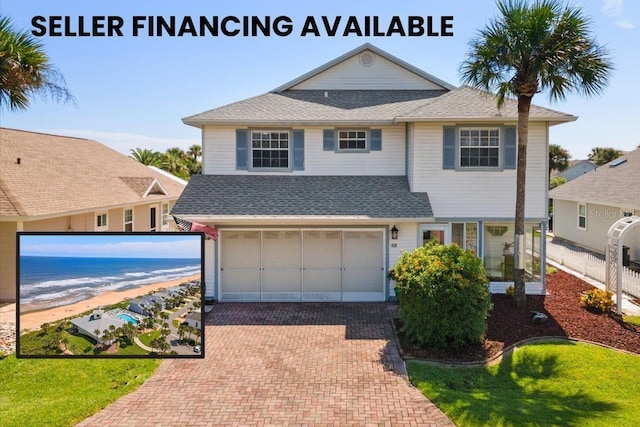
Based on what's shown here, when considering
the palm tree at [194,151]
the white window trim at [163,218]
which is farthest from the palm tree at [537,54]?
the palm tree at [194,151]

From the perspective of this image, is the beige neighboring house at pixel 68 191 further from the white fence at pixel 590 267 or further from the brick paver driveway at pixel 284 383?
the white fence at pixel 590 267

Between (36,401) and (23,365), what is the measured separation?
6.32ft

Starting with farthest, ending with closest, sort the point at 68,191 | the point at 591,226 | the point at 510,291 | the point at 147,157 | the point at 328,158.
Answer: the point at 147,157 < the point at 591,226 < the point at 68,191 < the point at 328,158 < the point at 510,291

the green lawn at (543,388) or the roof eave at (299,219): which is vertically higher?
the roof eave at (299,219)

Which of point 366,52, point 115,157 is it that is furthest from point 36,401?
point 115,157

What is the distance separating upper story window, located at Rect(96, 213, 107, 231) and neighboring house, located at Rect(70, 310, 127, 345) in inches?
607

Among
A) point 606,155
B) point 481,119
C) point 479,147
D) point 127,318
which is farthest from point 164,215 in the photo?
point 606,155

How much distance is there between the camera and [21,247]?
205 inches

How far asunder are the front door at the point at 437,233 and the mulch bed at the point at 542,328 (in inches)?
95.5

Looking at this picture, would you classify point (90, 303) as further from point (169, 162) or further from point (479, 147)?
point (169, 162)

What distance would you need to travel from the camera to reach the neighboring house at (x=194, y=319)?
555cm

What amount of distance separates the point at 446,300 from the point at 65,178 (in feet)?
53.8

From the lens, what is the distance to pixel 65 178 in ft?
63.1

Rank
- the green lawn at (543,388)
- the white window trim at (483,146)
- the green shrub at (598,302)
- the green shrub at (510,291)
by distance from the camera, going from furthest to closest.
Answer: the white window trim at (483,146)
the green shrub at (510,291)
the green shrub at (598,302)
the green lawn at (543,388)
